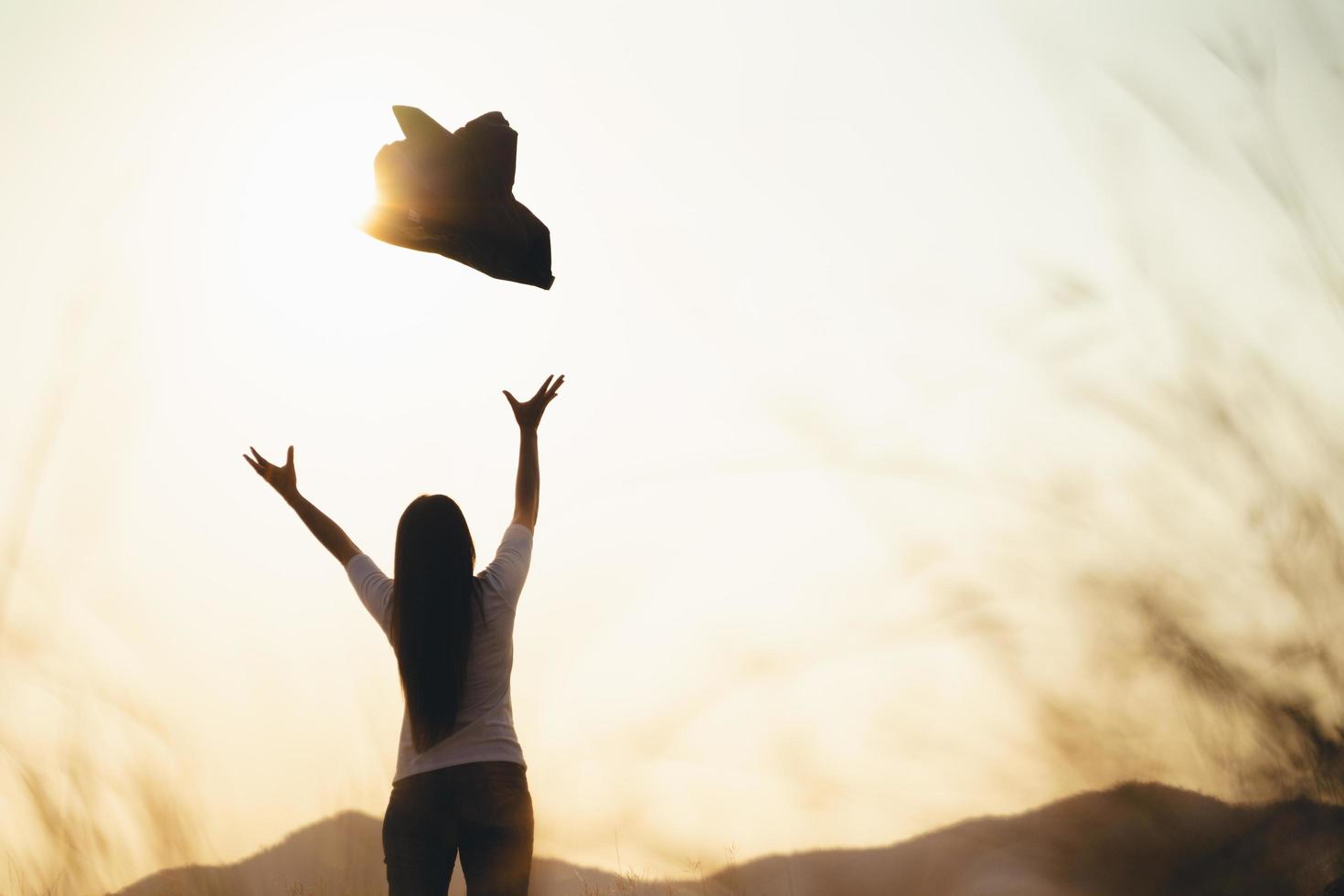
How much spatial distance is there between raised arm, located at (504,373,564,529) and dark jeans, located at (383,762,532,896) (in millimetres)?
1043

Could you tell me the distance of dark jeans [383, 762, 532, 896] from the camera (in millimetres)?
3033

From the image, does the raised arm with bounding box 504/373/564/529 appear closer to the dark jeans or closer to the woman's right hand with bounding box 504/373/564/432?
the woman's right hand with bounding box 504/373/564/432

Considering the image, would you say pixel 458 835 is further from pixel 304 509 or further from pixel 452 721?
pixel 304 509

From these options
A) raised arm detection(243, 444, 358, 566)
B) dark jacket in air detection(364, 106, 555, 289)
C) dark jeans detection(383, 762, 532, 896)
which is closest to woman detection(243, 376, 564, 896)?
dark jeans detection(383, 762, 532, 896)

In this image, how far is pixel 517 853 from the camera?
307cm

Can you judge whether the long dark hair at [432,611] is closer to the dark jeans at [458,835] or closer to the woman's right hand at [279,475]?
the dark jeans at [458,835]

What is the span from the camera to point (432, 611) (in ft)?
10.5

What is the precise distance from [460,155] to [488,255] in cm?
57

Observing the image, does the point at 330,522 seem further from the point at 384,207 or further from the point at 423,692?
the point at 384,207

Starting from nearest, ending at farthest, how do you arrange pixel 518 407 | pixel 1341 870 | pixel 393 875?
1. pixel 393 875
2. pixel 518 407
3. pixel 1341 870

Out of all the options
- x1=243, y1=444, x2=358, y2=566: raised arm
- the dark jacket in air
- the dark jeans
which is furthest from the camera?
the dark jacket in air

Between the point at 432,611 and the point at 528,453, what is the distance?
1184mm

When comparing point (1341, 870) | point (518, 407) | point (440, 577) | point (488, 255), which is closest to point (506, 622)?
point (440, 577)

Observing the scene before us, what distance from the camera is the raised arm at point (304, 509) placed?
3932 millimetres
